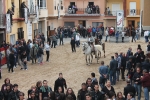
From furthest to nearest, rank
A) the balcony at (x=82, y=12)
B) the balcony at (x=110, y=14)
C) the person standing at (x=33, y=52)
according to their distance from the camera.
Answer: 1. the balcony at (x=82, y=12)
2. the balcony at (x=110, y=14)
3. the person standing at (x=33, y=52)

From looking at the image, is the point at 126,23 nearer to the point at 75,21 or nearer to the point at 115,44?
the point at 75,21

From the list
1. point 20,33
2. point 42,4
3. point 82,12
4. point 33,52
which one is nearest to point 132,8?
point 82,12

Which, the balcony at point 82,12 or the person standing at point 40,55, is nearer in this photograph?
the person standing at point 40,55

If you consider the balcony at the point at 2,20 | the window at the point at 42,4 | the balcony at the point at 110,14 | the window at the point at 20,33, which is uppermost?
the window at the point at 42,4

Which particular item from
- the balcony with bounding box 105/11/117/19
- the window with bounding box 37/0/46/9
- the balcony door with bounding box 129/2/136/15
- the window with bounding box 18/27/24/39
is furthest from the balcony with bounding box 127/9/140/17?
the window with bounding box 18/27/24/39

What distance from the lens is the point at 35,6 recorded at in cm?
4078

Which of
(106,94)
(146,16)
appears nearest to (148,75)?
(106,94)

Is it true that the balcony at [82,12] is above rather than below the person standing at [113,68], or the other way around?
above

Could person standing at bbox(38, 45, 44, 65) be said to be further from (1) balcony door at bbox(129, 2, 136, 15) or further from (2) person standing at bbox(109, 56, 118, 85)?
(1) balcony door at bbox(129, 2, 136, 15)

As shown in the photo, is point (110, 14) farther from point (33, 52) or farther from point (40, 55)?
point (33, 52)

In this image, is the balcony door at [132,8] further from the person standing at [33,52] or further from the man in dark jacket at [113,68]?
the man in dark jacket at [113,68]

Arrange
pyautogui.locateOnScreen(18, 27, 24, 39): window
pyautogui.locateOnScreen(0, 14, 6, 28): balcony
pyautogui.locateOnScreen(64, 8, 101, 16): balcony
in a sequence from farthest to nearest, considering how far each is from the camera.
Answer: pyautogui.locateOnScreen(64, 8, 101, 16): balcony, pyautogui.locateOnScreen(18, 27, 24, 39): window, pyautogui.locateOnScreen(0, 14, 6, 28): balcony

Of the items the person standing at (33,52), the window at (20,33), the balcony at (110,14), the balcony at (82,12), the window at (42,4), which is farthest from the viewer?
the balcony at (82,12)

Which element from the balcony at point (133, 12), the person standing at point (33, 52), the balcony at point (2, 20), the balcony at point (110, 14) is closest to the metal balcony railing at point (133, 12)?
the balcony at point (133, 12)
